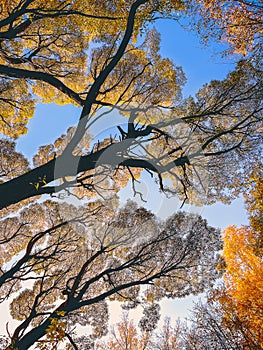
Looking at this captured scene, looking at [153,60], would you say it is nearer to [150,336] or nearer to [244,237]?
[244,237]

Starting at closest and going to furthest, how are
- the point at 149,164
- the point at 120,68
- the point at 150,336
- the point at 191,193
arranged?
the point at 149,164 < the point at 120,68 < the point at 191,193 < the point at 150,336

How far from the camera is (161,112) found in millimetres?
6133

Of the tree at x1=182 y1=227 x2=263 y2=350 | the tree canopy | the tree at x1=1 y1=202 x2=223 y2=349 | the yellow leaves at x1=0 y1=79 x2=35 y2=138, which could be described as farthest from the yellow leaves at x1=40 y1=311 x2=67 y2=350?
the tree at x1=182 y1=227 x2=263 y2=350

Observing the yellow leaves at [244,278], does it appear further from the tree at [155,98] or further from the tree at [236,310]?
the tree at [155,98]

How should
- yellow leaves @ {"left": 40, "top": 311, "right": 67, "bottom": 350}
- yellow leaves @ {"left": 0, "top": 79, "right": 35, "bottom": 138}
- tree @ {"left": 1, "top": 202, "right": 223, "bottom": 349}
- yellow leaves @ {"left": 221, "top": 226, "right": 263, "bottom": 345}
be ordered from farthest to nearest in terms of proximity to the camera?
yellow leaves @ {"left": 221, "top": 226, "right": 263, "bottom": 345}, tree @ {"left": 1, "top": 202, "right": 223, "bottom": 349}, yellow leaves @ {"left": 0, "top": 79, "right": 35, "bottom": 138}, yellow leaves @ {"left": 40, "top": 311, "right": 67, "bottom": 350}

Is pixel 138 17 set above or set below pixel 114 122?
above

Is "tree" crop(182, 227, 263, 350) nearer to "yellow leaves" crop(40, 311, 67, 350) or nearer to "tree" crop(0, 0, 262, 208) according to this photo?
"tree" crop(0, 0, 262, 208)

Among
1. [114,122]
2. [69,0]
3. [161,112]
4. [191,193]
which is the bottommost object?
[191,193]

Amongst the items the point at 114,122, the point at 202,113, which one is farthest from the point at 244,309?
the point at 114,122

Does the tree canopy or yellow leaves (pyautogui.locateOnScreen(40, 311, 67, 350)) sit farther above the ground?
the tree canopy

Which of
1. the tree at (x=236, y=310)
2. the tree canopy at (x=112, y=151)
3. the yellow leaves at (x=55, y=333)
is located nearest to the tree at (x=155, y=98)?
the tree canopy at (x=112, y=151)

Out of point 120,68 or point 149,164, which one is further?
point 120,68

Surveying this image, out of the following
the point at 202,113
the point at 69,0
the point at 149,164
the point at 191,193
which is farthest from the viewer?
the point at 191,193

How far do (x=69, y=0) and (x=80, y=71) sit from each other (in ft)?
5.42
